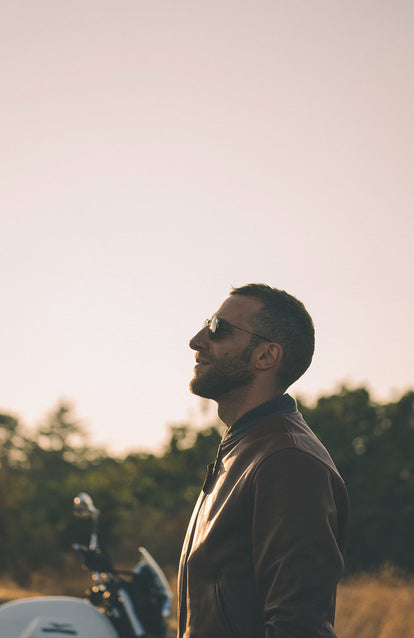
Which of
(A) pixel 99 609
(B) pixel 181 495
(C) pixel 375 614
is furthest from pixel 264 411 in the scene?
(B) pixel 181 495

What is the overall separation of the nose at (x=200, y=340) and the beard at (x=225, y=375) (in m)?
0.09

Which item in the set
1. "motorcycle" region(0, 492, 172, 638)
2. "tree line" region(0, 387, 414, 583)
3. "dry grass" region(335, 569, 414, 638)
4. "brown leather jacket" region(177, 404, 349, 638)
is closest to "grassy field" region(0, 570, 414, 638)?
"dry grass" region(335, 569, 414, 638)

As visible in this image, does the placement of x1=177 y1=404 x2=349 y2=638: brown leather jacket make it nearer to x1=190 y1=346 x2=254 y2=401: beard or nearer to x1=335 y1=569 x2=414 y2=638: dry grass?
x1=190 y1=346 x2=254 y2=401: beard

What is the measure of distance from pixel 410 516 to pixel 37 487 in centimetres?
1660

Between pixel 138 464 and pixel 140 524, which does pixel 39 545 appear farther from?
pixel 138 464

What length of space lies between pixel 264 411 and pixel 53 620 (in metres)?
1.99

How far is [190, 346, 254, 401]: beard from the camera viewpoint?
1988 mm

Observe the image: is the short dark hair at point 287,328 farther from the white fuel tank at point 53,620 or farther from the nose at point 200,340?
the white fuel tank at point 53,620

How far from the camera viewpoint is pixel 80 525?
81.0 feet

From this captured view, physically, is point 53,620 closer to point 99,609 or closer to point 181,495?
point 99,609

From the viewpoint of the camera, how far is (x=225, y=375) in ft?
6.60

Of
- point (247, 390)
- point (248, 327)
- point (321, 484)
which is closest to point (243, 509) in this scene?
point (321, 484)

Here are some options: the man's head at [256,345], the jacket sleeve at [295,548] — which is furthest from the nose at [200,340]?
the jacket sleeve at [295,548]

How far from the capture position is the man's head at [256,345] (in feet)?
6.52
